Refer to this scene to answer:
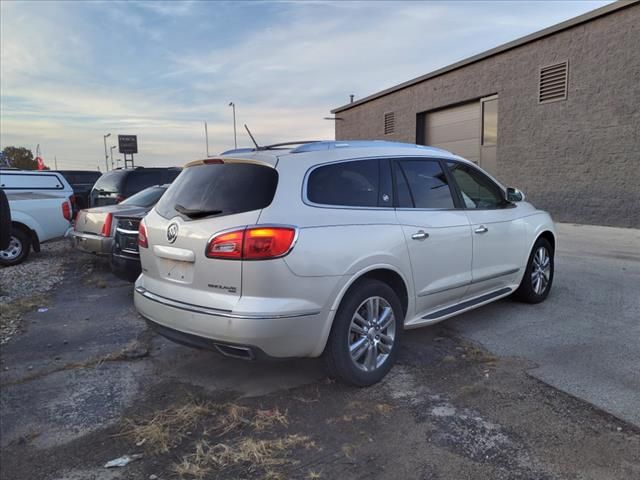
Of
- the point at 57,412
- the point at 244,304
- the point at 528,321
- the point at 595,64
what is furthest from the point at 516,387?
the point at 595,64

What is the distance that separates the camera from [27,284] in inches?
280

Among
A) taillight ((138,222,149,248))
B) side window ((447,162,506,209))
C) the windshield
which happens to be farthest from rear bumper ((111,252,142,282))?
side window ((447,162,506,209))

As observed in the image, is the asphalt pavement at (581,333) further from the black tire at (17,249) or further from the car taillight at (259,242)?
the black tire at (17,249)

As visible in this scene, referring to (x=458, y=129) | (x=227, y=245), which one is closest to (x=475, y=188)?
(x=227, y=245)

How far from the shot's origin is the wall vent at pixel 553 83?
1362 centimetres

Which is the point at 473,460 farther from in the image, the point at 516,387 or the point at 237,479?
the point at 237,479

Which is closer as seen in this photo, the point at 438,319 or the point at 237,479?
the point at 237,479

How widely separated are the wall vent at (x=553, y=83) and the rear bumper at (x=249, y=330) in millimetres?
13423

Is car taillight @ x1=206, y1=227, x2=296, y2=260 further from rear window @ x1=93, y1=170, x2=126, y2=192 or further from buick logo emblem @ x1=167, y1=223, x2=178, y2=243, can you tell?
rear window @ x1=93, y1=170, x2=126, y2=192

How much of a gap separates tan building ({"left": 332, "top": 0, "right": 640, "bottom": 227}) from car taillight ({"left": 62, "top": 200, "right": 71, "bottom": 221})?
12.8 meters

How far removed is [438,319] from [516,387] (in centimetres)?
83

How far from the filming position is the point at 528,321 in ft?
16.2

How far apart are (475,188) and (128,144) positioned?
44097 millimetres

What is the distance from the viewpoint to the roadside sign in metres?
43.2
